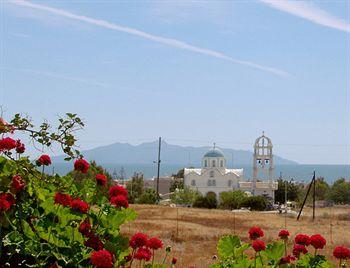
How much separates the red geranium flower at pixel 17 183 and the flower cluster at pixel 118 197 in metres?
0.58

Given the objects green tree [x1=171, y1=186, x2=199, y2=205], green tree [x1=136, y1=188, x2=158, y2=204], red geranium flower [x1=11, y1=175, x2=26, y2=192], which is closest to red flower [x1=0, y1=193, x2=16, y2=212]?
red geranium flower [x1=11, y1=175, x2=26, y2=192]

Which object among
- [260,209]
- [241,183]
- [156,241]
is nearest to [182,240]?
[156,241]

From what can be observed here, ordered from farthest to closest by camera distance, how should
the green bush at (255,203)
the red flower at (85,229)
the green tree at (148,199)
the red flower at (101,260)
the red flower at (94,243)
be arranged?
the green bush at (255,203) < the green tree at (148,199) < the red flower at (85,229) < the red flower at (94,243) < the red flower at (101,260)

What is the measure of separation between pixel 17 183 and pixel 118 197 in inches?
25.1

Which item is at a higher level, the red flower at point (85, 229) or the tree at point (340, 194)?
the tree at point (340, 194)

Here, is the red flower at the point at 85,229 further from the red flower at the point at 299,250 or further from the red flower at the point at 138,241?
the red flower at the point at 299,250

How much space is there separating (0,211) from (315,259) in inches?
82.1

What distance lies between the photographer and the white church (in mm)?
67688

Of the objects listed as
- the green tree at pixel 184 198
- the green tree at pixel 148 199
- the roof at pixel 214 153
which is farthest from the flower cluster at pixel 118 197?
the roof at pixel 214 153

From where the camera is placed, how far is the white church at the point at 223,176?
Result: 67.7 meters

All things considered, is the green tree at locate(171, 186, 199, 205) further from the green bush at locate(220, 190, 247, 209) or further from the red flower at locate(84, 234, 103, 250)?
the red flower at locate(84, 234, 103, 250)

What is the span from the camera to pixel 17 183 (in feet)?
12.2

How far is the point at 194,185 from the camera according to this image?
7269cm

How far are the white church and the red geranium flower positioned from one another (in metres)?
63.5
